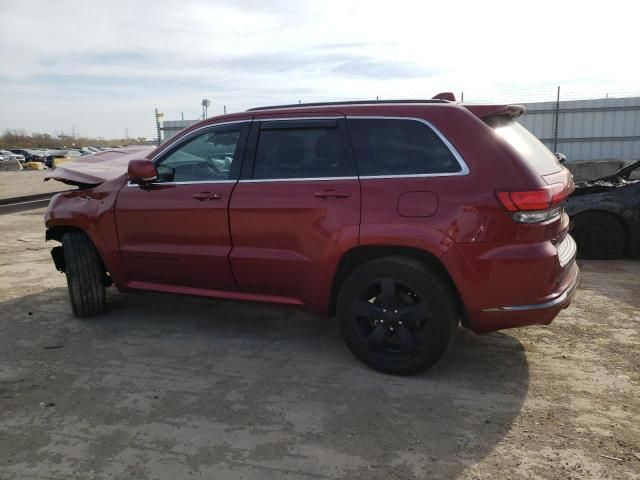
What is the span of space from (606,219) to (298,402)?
17.1 ft

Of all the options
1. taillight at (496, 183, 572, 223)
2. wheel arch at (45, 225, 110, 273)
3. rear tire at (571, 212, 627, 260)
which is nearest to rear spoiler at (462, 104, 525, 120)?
taillight at (496, 183, 572, 223)

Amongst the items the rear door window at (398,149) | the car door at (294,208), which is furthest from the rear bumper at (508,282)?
the car door at (294,208)

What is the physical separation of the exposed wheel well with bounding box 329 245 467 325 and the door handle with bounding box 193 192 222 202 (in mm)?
1123

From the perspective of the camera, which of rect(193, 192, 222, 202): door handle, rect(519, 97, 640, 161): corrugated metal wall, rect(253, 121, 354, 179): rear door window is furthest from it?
rect(519, 97, 640, 161): corrugated metal wall

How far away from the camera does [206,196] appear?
4016 mm

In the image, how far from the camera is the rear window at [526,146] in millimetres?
3324

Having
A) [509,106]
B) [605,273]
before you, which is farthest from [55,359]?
[605,273]

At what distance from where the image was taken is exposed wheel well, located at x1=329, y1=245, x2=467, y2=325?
3.38 m

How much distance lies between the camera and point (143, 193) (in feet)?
14.2

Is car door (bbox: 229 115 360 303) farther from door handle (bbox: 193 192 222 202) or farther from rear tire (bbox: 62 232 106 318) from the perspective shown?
rear tire (bbox: 62 232 106 318)

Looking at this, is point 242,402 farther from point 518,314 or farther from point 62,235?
point 62,235

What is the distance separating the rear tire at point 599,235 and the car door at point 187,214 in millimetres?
4799

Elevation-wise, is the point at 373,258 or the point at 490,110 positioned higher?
the point at 490,110

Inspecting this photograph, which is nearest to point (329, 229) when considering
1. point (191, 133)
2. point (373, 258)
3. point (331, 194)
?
point (331, 194)
